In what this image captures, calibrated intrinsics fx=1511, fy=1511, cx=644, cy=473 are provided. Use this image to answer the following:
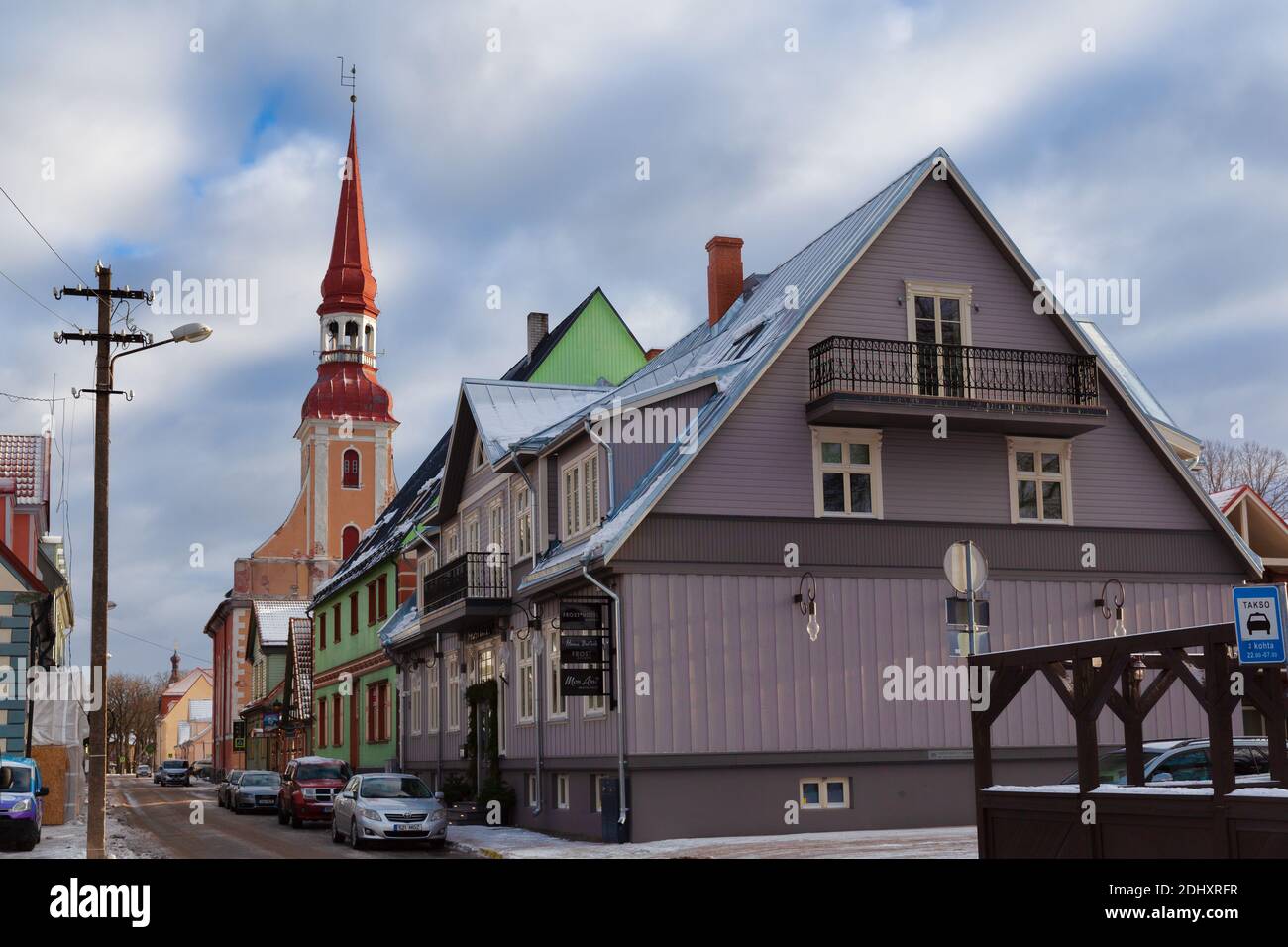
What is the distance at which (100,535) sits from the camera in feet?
74.5

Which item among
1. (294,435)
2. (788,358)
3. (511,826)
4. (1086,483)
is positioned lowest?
(511,826)

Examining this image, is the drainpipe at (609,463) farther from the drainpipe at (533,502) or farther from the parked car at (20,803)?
the parked car at (20,803)

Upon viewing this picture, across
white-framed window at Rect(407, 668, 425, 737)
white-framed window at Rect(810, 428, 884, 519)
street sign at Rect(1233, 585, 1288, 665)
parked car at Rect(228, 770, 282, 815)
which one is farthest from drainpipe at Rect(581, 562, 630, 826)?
parked car at Rect(228, 770, 282, 815)

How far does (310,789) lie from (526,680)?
306 inches

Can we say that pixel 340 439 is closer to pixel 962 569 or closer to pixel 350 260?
pixel 350 260

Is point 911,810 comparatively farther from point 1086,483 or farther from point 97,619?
point 97,619

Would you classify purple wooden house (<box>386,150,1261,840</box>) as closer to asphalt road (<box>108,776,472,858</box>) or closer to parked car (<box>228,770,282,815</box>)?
asphalt road (<box>108,776,472,858</box>)

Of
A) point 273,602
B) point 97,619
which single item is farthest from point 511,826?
point 273,602

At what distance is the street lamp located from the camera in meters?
22.2

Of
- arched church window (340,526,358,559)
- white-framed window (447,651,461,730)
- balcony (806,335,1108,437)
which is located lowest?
white-framed window (447,651,461,730)

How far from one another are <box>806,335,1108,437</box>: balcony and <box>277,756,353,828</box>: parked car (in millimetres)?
15818
